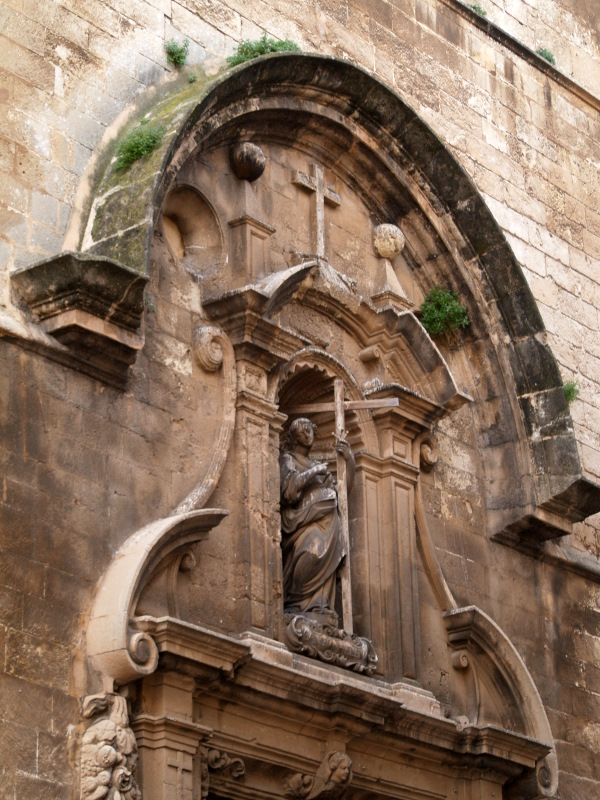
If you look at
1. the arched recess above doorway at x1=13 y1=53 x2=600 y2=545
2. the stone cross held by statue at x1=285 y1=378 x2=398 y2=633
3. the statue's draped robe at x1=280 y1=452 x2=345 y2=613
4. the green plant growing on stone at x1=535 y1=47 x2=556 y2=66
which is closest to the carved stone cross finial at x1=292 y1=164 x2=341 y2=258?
the arched recess above doorway at x1=13 y1=53 x2=600 y2=545

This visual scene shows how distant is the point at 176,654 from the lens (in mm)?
9148

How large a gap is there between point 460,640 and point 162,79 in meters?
3.86

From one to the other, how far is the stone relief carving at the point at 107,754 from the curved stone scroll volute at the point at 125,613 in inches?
5.0

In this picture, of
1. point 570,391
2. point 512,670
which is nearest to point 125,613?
point 512,670

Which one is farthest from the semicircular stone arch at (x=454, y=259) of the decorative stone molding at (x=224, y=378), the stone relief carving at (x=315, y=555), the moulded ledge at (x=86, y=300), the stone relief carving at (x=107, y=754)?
the stone relief carving at (x=107, y=754)

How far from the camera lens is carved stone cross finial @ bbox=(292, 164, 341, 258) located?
37.9 feet

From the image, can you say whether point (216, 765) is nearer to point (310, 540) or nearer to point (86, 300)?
point (310, 540)

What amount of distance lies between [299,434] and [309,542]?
0.68m

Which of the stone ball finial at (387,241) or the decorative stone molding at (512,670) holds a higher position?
the stone ball finial at (387,241)

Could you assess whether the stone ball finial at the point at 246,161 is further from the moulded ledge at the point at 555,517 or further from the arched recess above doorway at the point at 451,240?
the moulded ledge at the point at 555,517

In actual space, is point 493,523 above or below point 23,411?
above

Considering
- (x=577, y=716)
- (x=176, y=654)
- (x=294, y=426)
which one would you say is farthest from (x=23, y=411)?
(x=577, y=716)

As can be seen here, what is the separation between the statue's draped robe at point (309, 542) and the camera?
10.7 metres

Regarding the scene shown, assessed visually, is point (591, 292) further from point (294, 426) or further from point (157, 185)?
point (157, 185)
